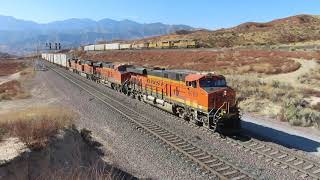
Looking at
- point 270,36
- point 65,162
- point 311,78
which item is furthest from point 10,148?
point 270,36

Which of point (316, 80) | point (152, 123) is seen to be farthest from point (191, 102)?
point (316, 80)

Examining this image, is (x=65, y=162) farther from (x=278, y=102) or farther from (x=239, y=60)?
(x=239, y=60)

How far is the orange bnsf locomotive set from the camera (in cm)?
2222

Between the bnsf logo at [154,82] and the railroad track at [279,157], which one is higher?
the bnsf logo at [154,82]

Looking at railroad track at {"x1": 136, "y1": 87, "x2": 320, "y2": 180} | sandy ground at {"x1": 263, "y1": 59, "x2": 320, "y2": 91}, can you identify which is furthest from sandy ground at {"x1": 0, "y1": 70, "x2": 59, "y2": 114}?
sandy ground at {"x1": 263, "y1": 59, "x2": 320, "y2": 91}

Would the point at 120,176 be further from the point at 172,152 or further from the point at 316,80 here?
the point at 316,80

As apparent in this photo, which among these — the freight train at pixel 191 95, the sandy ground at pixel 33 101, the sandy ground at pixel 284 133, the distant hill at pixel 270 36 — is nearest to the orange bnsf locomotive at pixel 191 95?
the freight train at pixel 191 95

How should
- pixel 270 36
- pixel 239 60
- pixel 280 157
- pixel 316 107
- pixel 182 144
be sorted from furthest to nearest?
pixel 270 36 → pixel 239 60 → pixel 316 107 → pixel 182 144 → pixel 280 157

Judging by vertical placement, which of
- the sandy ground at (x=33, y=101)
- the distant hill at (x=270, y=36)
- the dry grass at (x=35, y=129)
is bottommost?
the sandy ground at (x=33, y=101)

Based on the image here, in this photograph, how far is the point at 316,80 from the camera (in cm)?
4344

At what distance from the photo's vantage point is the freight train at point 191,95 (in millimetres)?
22219

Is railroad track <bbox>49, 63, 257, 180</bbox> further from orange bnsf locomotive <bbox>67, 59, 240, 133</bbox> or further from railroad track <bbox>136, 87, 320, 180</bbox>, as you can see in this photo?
orange bnsf locomotive <bbox>67, 59, 240, 133</bbox>

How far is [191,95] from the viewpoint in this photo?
24234 millimetres

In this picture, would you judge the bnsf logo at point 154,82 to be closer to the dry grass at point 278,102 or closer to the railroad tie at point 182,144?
the dry grass at point 278,102
